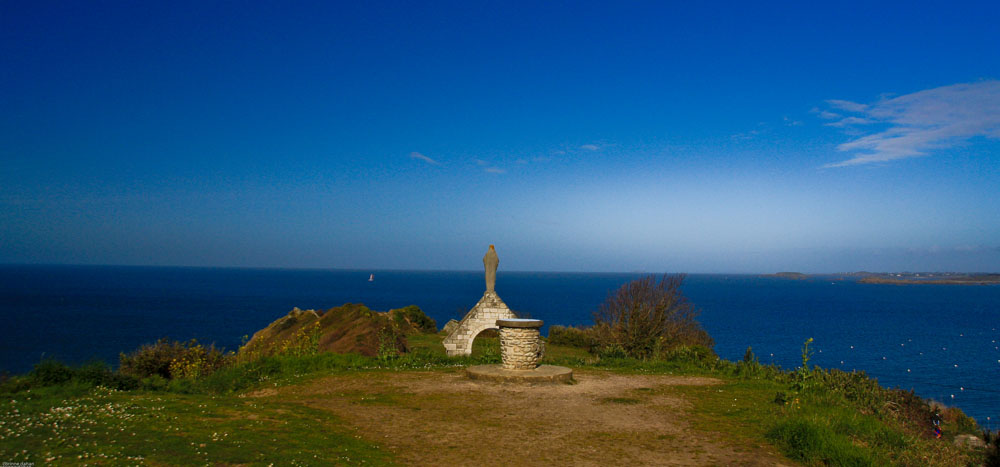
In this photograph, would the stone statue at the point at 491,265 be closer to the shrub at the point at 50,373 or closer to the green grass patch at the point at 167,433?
the green grass patch at the point at 167,433

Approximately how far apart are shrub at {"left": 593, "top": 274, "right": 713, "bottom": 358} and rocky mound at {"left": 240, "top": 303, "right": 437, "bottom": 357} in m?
11.3

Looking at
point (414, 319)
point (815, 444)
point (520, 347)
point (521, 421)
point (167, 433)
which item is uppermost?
point (520, 347)

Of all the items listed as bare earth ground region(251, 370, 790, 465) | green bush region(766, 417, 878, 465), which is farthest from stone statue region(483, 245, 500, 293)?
green bush region(766, 417, 878, 465)

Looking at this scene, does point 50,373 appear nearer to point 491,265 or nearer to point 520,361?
point 520,361

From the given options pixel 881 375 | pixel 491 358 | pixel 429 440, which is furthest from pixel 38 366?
pixel 881 375

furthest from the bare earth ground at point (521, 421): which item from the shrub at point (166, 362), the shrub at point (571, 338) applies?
the shrub at point (571, 338)

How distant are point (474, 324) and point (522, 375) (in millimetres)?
5419

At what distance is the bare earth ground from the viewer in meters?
8.91

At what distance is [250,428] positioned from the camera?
30.9 feet

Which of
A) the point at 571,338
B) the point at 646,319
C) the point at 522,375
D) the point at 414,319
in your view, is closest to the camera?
the point at 522,375

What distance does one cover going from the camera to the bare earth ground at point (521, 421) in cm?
891

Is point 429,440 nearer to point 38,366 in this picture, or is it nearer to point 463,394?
point 463,394

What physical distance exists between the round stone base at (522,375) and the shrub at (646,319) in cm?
1217

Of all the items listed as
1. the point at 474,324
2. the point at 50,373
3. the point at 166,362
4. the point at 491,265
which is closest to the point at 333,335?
the point at 474,324
